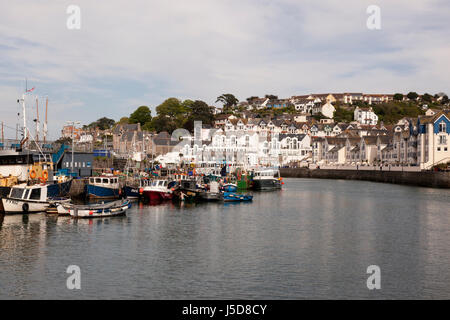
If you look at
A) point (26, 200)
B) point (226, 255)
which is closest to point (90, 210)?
point (26, 200)

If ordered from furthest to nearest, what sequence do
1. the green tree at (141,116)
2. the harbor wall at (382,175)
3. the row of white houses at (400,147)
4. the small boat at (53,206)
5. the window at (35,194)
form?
the green tree at (141,116) → the row of white houses at (400,147) → the harbor wall at (382,175) → the window at (35,194) → the small boat at (53,206)

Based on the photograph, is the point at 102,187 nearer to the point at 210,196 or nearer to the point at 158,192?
the point at 158,192

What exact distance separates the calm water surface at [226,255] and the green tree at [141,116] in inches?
5515

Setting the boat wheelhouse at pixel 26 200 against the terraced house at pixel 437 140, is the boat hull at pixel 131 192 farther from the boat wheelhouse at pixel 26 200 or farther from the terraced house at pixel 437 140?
the terraced house at pixel 437 140

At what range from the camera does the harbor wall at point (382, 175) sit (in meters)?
85.2

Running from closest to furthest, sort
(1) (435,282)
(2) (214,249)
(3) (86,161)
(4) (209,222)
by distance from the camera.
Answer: (1) (435,282), (2) (214,249), (4) (209,222), (3) (86,161)

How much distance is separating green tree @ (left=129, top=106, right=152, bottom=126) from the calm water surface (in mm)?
140069

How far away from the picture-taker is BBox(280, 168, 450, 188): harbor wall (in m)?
85.2

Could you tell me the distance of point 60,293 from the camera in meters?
21.7

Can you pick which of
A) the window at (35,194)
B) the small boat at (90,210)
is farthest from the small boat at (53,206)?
the window at (35,194)

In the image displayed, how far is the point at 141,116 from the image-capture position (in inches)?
7318

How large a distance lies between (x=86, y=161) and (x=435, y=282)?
56.8 meters

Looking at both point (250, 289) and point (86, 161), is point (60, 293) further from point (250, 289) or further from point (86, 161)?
point (86, 161)
